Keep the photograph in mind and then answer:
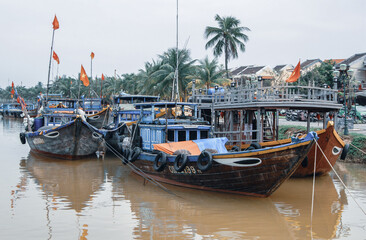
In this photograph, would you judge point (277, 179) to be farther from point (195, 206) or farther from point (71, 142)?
point (71, 142)

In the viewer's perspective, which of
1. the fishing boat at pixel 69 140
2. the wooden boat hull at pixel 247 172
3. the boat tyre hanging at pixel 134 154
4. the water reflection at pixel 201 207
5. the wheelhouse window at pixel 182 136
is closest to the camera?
the water reflection at pixel 201 207

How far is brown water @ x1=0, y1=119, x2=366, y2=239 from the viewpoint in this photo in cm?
877

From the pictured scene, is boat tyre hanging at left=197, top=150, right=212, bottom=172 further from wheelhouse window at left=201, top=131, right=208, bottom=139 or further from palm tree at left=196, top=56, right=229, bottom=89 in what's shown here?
palm tree at left=196, top=56, right=229, bottom=89

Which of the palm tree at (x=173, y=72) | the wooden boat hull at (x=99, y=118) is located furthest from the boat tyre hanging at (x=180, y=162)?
the palm tree at (x=173, y=72)

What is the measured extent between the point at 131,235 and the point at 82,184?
610 cm

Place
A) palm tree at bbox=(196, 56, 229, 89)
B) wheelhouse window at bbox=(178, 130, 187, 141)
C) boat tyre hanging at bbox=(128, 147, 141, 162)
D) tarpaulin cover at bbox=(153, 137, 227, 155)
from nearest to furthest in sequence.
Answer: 1. tarpaulin cover at bbox=(153, 137, 227, 155)
2. wheelhouse window at bbox=(178, 130, 187, 141)
3. boat tyre hanging at bbox=(128, 147, 141, 162)
4. palm tree at bbox=(196, 56, 229, 89)

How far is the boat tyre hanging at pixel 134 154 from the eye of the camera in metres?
14.0

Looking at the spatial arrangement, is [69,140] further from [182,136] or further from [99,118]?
Result: [182,136]

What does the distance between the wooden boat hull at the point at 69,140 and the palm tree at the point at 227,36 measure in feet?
56.5

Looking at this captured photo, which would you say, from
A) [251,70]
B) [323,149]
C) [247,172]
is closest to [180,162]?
[247,172]

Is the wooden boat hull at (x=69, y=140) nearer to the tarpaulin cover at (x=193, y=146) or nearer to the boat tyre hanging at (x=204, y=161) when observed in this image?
the tarpaulin cover at (x=193, y=146)

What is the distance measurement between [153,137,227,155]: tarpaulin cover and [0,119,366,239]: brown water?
4.42 ft

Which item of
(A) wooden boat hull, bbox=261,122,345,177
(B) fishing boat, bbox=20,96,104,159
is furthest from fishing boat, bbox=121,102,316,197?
(B) fishing boat, bbox=20,96,104,159

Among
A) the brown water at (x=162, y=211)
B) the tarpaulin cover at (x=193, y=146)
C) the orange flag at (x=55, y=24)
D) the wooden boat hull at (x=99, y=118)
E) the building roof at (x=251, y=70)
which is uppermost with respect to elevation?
the building roof at (x=251, y=70)
